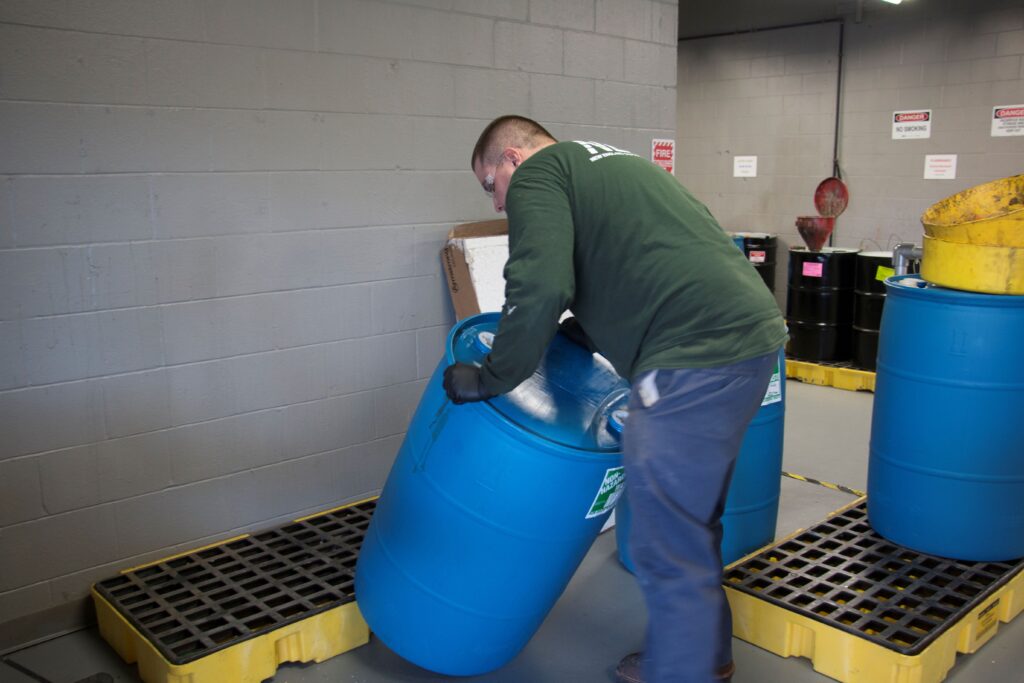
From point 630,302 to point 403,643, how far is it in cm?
120

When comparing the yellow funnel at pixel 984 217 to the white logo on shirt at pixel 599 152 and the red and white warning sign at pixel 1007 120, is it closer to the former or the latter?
the white logo on shirt at pixel 599 152

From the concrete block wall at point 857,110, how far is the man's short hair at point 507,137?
557 centimetres

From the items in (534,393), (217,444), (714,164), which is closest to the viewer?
(534,393)

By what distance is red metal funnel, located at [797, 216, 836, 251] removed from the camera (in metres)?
6.57

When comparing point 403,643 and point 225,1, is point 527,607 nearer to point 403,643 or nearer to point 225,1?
point 403,643

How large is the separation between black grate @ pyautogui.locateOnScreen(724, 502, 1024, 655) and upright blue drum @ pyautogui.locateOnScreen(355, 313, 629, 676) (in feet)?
2.90

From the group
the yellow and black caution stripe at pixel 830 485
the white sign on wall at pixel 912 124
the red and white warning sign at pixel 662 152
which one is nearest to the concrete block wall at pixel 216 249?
the red and white warning sign at pixel 662 152

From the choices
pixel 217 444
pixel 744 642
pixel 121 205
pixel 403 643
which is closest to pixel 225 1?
pixel 121 205

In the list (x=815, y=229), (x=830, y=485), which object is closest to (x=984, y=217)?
(x=830, y=485)

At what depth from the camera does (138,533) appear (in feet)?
10.3

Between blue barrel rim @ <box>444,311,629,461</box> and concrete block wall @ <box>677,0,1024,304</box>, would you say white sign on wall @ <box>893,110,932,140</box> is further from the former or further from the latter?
blue barrel rim @ <box>444,311,629,461</box>

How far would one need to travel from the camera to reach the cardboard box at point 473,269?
11.9 feet

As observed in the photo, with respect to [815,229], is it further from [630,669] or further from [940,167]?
[630,669]

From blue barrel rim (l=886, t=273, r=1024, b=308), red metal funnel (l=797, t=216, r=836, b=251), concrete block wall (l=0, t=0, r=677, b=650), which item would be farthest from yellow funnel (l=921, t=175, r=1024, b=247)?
red metal funnel (l=797, t=216, r=836, b=251)
